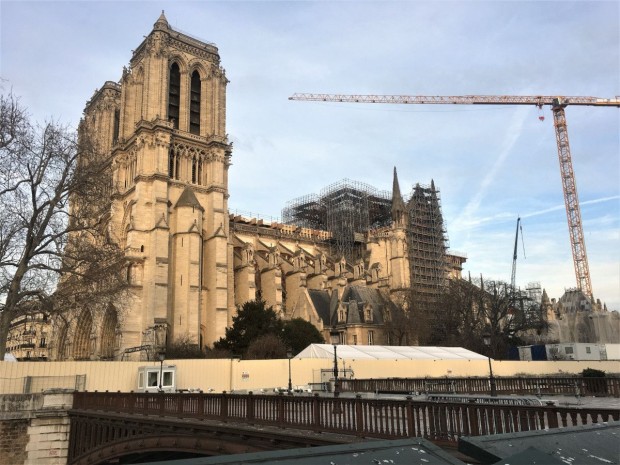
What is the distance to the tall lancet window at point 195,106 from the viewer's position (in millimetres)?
56438

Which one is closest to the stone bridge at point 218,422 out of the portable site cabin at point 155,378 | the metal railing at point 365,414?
the metal railing at point 365,414

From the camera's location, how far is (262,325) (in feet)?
139

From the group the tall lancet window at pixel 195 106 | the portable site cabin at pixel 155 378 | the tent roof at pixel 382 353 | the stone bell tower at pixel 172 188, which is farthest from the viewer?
the tall lancet window at pixel 195 106

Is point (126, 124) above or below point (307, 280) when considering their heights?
above

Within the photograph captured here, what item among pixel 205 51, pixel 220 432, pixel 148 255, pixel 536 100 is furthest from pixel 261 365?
pixel 536 100

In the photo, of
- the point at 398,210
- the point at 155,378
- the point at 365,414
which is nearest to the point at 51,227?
the point at 155,378

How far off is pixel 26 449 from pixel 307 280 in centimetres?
4608

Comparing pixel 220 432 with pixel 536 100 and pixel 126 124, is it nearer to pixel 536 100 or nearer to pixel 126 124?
pixel 126 124

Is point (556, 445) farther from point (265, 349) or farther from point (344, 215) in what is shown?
point (344, 215)

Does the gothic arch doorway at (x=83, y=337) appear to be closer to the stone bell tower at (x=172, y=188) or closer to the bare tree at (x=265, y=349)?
the stone bell tower at (x=172, y=188)

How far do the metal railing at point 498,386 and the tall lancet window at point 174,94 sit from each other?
1500 inches

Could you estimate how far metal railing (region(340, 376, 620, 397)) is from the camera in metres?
24.4

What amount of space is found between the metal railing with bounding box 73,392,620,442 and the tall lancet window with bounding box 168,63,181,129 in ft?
136

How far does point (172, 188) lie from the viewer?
169 feet
